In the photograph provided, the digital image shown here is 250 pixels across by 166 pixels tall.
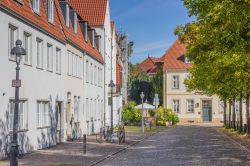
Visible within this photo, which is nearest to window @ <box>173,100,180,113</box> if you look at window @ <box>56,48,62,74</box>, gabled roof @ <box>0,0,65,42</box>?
gabled roof @ <box>0,0,65,42</box>

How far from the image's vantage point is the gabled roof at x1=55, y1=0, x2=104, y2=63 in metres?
35.2

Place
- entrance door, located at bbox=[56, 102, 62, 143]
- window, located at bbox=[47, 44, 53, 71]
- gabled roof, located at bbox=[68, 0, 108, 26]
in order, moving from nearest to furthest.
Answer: window, located at bbox=[47, 44, 53, 71] < entrance door, located at bbox=[56, 102, 62, 143] < gabled roof, located at bbox=[68, 0, 108, 26]

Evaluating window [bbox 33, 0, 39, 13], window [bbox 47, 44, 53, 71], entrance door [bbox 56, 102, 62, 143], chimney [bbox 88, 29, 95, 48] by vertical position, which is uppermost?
chimney [bbox 88, 29, 95, 48]

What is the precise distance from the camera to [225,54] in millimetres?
29625

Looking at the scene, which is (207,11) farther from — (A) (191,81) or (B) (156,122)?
(B) (156,122)

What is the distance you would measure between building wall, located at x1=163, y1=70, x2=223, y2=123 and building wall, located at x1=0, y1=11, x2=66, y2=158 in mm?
53700

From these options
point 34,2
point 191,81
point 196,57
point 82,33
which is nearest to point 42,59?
point 34,2

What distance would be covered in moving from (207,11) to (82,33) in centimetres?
1655

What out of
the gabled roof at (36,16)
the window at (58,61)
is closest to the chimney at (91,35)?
the gabled roof at (36,16)

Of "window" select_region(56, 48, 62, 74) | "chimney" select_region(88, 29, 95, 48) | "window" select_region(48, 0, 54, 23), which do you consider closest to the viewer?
"window" select_region(48, 0, 54, 23)

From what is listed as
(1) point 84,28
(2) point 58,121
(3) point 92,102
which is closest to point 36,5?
(2) point 58,121

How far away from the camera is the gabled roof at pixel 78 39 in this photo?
116 feet

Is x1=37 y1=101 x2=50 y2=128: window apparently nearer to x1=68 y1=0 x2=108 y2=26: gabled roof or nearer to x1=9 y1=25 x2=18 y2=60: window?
x1=9 y1=25 x2=18 y2=60: window

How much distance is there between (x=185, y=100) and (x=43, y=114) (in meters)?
59.1
